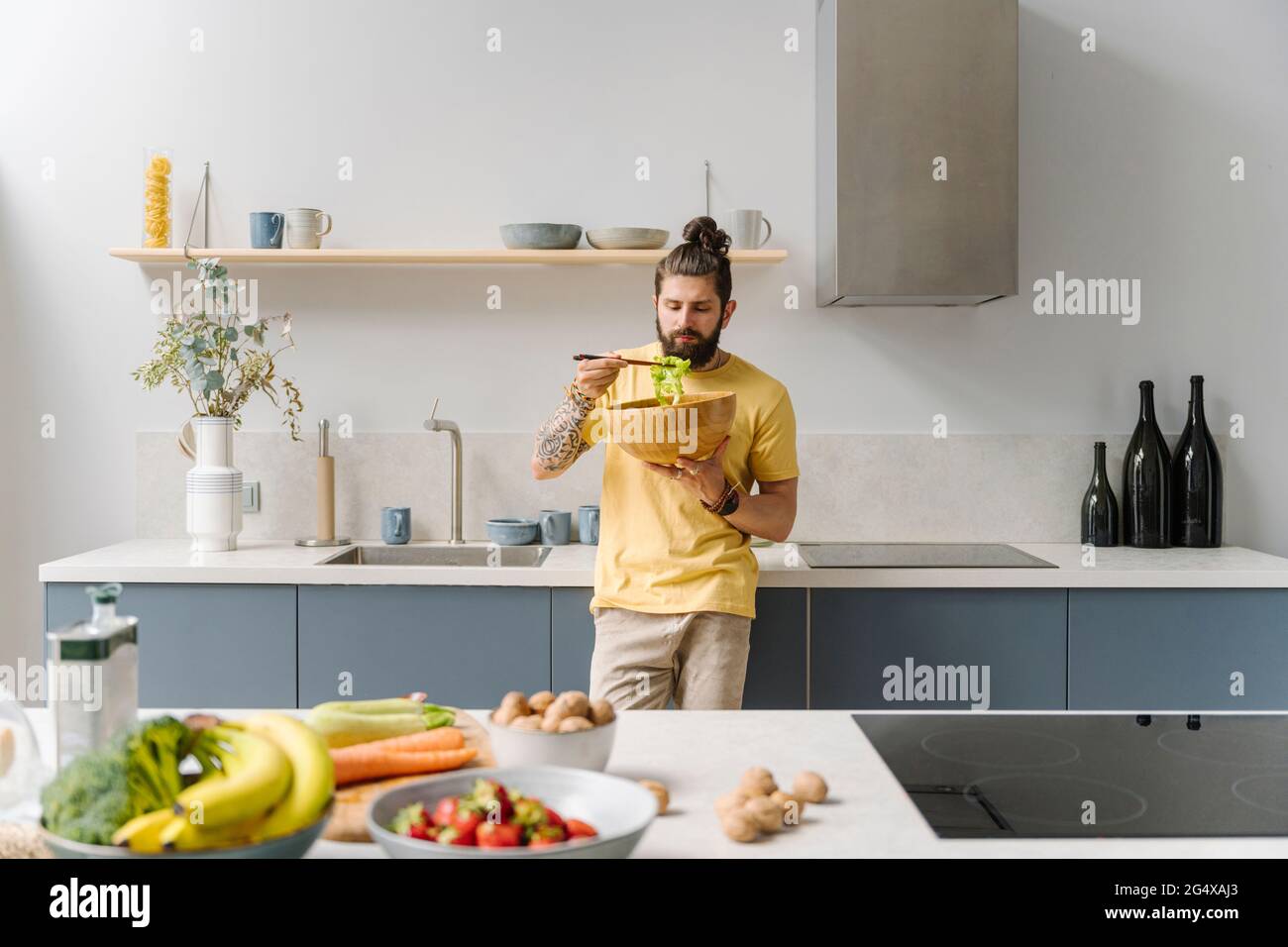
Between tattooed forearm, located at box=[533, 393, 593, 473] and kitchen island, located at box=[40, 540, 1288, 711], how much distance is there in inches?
18.7

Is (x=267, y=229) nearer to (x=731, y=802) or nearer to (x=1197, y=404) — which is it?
(x=731, y=802)

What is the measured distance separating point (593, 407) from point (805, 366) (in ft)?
3.84

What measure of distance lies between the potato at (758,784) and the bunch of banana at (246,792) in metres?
0.41

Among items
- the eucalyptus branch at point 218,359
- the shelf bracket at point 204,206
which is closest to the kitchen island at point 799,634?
the eucalyptus branch at point 218,359

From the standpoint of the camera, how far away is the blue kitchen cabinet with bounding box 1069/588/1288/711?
266 cm

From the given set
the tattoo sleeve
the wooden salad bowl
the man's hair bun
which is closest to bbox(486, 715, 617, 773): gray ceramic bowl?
the wooden salad bowl

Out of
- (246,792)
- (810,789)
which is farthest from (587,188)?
(246,792)

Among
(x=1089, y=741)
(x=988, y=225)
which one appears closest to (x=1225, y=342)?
(x=988, y=225)

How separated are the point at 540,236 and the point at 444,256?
0.86 ft

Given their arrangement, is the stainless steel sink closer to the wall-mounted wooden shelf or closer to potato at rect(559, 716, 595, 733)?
the wall-mounted wooden shelf

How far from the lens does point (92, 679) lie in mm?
987

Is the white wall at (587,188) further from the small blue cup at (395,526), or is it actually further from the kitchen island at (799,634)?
the kitchen island at (799,634)

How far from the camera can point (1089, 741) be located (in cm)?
144

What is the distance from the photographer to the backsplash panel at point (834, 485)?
3221mm
